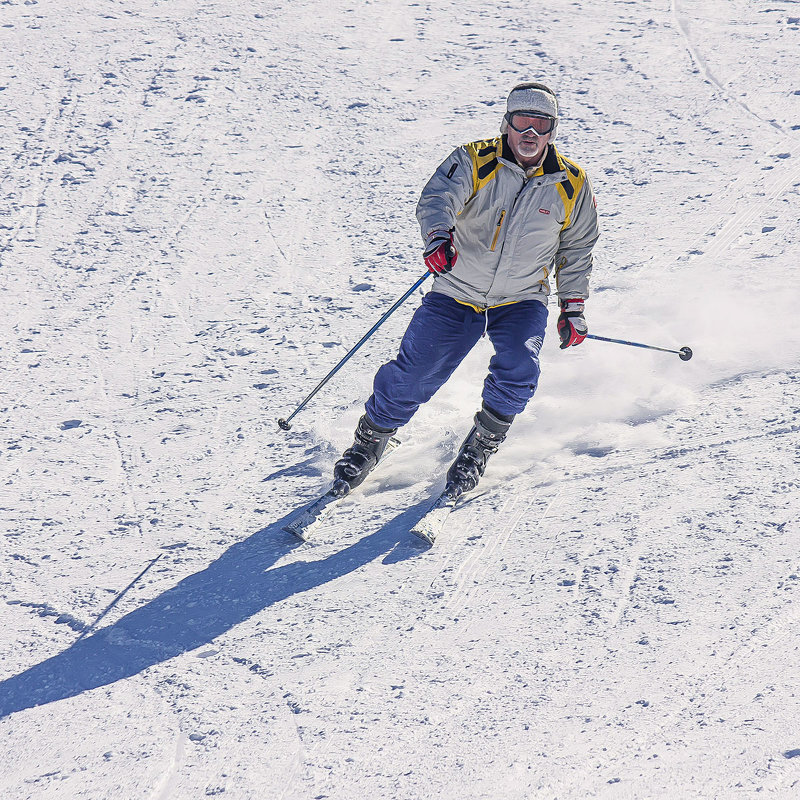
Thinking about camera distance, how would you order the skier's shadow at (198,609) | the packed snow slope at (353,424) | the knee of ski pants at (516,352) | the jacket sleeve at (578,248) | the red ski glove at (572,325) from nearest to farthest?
the packed snow slope at (353,424), the skier's shadow at (198,609), the jacket sleeve at (578,248), the knee of ski pants at (516,352), the red ski glove at (572,325)

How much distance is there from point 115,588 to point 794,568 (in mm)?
3041

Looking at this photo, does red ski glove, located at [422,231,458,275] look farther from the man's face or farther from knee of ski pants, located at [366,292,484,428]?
the man's face

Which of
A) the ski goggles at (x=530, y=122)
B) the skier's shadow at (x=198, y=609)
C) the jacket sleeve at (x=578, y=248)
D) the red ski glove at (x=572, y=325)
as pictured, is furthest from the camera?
the red ski glove at (x=572, y=325)

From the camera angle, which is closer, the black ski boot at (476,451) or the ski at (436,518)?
the ski at (436,518)

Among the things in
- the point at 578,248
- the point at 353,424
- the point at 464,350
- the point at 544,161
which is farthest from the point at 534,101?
the point at 353,424

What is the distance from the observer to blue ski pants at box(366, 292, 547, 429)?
4.58m

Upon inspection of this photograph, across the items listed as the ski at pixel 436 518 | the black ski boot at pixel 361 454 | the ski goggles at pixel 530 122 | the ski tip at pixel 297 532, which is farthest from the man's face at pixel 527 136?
the ski tip at pixel 297 532

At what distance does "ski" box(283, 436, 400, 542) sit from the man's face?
1.88 meters

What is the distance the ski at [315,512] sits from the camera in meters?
4.65

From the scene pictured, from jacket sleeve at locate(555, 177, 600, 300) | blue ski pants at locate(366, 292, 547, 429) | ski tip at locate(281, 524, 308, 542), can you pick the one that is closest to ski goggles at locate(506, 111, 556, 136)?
jacket sleeve at locate(555, 177, 600, 300)

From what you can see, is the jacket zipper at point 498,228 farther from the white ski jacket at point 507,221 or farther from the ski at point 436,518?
the ski at point 436,518

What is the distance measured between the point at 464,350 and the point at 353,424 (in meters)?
1.11

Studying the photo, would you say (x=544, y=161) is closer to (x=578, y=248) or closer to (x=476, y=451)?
(x=578, y=248)

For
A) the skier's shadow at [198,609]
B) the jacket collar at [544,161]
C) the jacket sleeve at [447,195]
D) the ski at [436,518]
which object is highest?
the jacket collar at [544,161]
